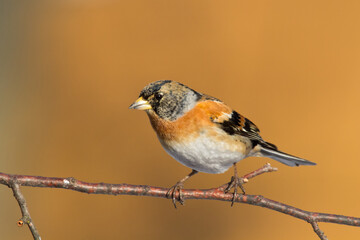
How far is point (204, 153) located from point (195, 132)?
53 mm

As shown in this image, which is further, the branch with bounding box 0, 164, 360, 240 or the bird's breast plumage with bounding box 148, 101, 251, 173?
the bird's breast plumage with bounding box 148, 101, 251, 173

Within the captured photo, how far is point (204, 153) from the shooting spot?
0.81 m

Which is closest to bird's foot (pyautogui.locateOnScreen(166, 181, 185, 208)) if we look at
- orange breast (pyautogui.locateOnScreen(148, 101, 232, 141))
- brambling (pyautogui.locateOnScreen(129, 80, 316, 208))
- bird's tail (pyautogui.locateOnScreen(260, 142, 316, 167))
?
brambling (pyautogui.locateOnScreen(129, 80, 316, 208))

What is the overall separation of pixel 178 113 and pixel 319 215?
0.34m

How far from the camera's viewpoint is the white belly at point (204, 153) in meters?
0.81

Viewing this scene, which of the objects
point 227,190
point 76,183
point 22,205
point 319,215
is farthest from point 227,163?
point 22,205

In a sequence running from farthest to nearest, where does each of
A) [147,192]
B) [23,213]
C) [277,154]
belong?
1. [277,154]
2. [147,192]
3. [23,213]

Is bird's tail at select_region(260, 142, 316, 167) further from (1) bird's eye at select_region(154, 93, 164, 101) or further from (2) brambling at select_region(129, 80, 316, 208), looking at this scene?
(1) bird's eye at select_region(154, 93, 164, 101)

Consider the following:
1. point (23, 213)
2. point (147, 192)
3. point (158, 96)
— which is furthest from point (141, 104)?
point (23, 213)

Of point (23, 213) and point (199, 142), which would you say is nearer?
point (23, 213)

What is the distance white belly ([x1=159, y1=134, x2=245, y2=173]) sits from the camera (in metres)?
0.81

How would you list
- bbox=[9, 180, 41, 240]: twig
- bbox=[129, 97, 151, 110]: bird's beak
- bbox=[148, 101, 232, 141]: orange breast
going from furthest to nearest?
bbox=[148, 101, 232, 141]: orange breast < bbox=[129, 97, 151, 110]: bird's beak < bbox=[9, 180, 41, 240]: twig

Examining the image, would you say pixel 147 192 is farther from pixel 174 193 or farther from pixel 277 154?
pixel 277 154

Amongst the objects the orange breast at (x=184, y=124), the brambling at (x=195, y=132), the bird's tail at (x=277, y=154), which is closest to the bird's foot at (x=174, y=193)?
the brambling at (x=195, y=132)
